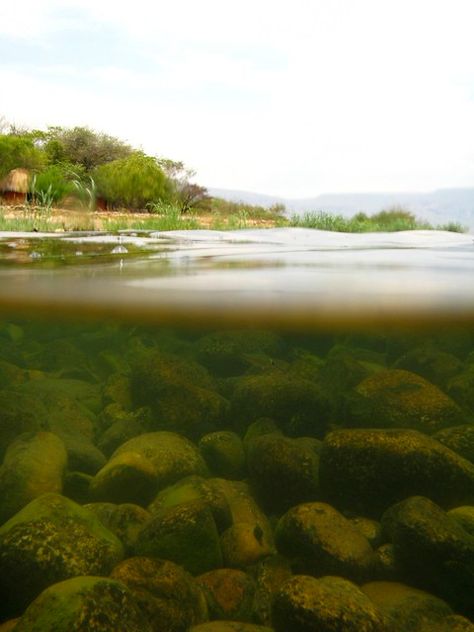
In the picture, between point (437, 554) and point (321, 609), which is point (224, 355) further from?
point (321, 609)

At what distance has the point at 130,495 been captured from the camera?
4.07m

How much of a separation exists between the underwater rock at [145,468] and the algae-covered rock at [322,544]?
3.13 ft

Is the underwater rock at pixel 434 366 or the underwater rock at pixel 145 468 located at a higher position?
the underwater rock at pixel 434 366

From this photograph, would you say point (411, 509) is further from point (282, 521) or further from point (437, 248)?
point (437, 248)

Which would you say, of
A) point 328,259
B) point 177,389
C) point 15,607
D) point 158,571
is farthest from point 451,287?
point 15,607

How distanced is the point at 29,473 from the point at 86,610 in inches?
65.7

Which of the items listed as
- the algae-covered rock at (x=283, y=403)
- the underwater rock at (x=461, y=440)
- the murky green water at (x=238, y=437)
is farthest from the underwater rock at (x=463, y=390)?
the algae-covered rock at (x=283, y=403)

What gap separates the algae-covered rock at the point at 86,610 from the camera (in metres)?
Answer: 2.58

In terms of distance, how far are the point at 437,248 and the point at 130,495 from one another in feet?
18.4

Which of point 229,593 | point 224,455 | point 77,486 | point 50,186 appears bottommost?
point 229,593

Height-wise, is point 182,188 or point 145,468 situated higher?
point 182,188

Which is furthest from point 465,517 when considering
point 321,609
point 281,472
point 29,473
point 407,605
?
point 29,473

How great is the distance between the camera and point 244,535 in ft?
12.0

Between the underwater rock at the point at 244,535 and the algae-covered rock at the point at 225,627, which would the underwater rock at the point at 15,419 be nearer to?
the underwater rock at the point at 244,535
